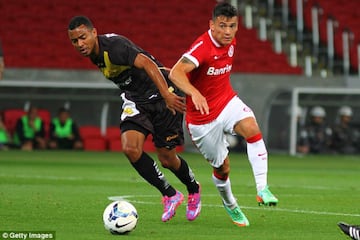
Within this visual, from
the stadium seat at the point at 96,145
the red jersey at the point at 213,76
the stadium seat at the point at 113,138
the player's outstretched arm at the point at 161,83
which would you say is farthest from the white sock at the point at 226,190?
the stadium seat at the point at 96,145

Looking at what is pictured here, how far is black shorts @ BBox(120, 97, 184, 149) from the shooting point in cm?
988

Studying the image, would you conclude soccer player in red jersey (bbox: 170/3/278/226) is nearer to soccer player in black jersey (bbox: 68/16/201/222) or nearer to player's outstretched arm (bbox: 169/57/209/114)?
player's outstretched arm (bbox: 169/57/209/114)

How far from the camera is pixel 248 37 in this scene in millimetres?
29484

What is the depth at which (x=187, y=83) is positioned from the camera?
29.4 feet

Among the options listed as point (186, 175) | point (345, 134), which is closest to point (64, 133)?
point (345, 134)

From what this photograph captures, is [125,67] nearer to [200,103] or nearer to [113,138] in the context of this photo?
[200,103]

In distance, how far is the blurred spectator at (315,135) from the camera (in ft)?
87.0

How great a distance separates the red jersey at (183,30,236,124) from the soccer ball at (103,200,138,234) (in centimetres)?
140

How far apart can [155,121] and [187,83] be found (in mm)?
1282

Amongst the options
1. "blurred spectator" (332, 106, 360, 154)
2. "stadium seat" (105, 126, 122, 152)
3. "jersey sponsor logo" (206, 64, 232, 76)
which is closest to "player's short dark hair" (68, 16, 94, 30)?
"jersey sponsor logo" (206, 64, 232, 76)

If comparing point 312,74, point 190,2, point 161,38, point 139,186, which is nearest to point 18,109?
point 161,38

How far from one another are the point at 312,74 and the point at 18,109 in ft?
27.7

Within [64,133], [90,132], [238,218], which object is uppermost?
[238,218]

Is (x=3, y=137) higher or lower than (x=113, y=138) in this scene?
higher
